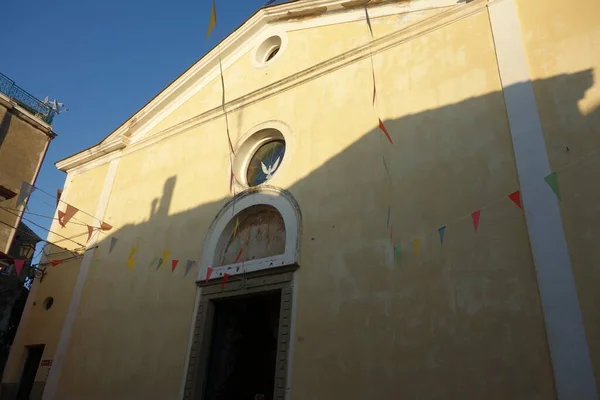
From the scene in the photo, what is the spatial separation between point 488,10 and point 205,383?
6.99m

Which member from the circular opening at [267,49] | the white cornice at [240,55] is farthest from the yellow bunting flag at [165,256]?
the circular opening at [267,49]

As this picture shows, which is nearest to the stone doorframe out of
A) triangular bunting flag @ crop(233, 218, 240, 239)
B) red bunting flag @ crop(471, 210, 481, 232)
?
triangular bunting flag @ crop(233, 218, 240, 239)

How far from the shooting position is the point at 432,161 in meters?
6.73

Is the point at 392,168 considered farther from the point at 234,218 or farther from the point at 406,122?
the point at 234,218

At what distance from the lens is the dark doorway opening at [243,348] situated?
802 centimetres

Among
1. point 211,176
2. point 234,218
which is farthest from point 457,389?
point 211,176

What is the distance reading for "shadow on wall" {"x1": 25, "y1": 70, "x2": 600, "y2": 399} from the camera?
529cm

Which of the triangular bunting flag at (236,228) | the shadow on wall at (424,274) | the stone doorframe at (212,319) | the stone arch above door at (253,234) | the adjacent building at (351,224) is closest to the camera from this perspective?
the shadow on wall at (424,274)

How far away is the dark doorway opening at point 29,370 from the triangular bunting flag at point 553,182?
973 cm

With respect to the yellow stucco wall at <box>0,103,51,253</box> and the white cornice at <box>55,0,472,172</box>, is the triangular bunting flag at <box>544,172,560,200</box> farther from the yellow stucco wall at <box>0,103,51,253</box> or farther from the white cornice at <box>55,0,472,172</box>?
the yellow stucco wall at <box>0,103,51,253</box>

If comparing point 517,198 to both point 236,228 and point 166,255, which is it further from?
point 166,255

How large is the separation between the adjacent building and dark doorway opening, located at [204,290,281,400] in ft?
0.12

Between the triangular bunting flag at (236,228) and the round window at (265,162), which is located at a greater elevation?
the round window at (265,162)

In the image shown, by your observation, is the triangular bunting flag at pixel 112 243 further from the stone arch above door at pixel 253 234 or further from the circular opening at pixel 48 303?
the stone arch above door at pixel 253 234
